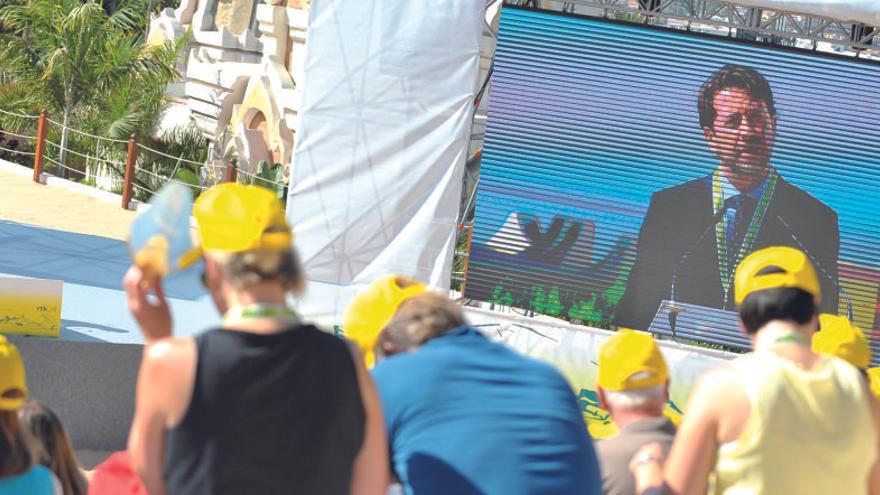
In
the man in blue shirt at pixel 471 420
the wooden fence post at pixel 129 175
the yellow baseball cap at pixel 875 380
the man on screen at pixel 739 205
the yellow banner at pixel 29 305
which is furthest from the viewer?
the wooden fence post at pixel 129 175

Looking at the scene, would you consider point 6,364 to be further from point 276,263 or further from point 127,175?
point 127,175

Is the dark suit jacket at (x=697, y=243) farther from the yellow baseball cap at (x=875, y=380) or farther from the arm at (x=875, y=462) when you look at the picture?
the arm at (x=875, y=462)

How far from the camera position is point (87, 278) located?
9.27 m

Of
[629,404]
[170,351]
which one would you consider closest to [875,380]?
[629,404]

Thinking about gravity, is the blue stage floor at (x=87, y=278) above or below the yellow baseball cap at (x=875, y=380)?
below

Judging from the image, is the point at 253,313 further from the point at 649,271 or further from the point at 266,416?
the point at 649,271

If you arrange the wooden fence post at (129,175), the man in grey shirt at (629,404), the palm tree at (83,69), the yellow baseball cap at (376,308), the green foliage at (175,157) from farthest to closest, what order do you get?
the palm tree at (83,69), the green foliage at (175,157), the wooden fence post at (129,175), the man in grey shirt at (629,404), the yellow baseball cap at (376,308)

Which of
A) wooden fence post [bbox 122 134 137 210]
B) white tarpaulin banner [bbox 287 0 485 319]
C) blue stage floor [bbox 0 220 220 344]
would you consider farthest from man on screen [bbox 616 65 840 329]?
wooden fence post [bbox 122 134 137 210]

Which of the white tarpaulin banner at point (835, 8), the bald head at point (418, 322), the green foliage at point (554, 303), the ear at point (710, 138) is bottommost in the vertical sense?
the green foliage at point (554, 303)

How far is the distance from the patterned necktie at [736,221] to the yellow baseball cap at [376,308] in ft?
18.3

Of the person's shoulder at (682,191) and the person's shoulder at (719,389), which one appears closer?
Answer: the person's shoulder at (719,389)

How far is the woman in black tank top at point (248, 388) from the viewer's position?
6.71 feet

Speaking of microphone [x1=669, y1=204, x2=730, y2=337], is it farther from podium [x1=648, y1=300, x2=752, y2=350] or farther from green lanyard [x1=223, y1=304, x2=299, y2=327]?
green lanyard [x1=223, y1=304, x2=299, y2=327]

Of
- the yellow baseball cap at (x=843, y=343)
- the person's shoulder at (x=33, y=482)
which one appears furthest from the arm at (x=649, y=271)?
the person's shoulder at (x=33, y=482)
